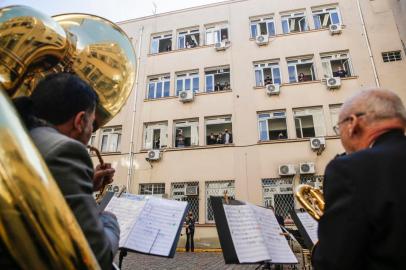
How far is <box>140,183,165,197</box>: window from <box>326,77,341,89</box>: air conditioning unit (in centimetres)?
809

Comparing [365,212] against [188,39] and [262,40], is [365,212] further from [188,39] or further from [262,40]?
[188,39]

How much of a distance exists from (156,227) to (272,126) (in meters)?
11.2

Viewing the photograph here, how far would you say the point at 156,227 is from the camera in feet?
7.09

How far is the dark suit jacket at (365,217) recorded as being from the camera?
1145 millimetres

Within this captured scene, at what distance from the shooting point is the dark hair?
1.27 metres

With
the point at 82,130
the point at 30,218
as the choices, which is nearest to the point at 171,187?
the point at 82,130

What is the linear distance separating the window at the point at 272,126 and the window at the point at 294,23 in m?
4.38

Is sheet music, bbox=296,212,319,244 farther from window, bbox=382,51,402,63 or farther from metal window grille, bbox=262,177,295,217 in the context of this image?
window, bbox=382,51,402,63

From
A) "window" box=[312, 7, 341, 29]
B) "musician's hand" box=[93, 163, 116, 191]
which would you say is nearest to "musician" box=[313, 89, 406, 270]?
"musician's hand" box=[93, 163, 116, 191]

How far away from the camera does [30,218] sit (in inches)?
21.3

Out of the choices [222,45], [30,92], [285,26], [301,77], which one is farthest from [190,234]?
[285,26]

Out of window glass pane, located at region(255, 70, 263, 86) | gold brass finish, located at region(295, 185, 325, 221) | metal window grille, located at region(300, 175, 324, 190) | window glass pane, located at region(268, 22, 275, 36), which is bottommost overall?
gold brass finish, located at region(295, 185, 325, 221)

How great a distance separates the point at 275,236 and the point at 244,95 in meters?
11.1

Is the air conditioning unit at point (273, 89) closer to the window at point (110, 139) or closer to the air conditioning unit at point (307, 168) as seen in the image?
the air conditioning unit at point (307, 168)
